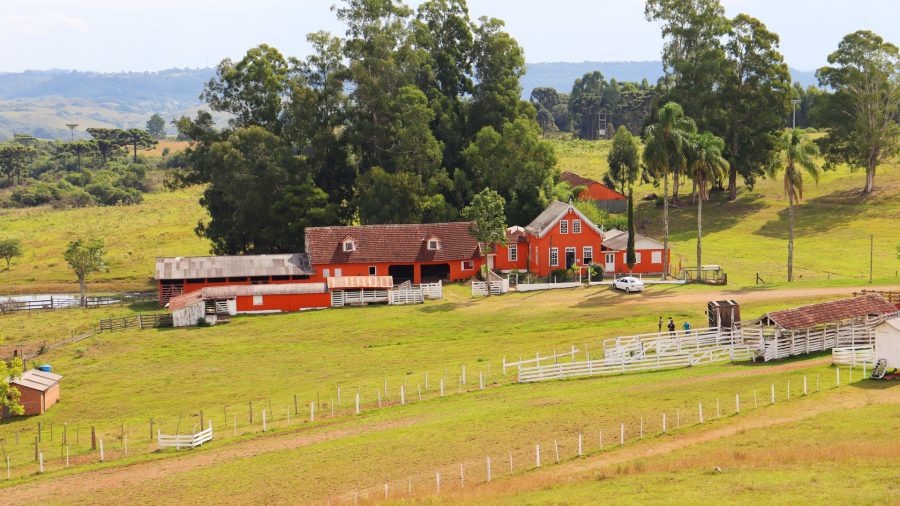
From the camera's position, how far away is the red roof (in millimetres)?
80125

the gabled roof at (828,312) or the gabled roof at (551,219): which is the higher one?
the gabled roof at (551,219)

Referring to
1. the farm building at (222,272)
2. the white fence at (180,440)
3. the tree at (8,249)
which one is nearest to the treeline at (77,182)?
the tree at (8,249)

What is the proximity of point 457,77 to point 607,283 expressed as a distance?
37651 millimetres

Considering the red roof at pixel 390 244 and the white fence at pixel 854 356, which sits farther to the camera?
the red roof at pixel 390 244

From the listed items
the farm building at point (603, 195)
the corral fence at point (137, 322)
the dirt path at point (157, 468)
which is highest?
the farm building at point (603, 195)

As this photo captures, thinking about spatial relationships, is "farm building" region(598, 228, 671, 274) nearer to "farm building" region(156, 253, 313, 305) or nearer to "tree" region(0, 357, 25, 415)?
"farm building" region(156, 253, 313, 305)

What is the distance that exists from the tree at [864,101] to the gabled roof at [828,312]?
54.2 m

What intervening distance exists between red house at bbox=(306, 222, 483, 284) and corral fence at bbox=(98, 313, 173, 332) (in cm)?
1393

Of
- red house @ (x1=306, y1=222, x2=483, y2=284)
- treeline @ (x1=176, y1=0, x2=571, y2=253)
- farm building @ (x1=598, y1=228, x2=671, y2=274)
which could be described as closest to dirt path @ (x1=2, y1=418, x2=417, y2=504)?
red house @ (x1=306, y1=222, x2=483, y2=284)

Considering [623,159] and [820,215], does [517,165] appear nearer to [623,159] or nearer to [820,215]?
[623,159]

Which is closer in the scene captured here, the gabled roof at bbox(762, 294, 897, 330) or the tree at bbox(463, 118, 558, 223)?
the gabled roof at bbox(762, 294, 897, 330)

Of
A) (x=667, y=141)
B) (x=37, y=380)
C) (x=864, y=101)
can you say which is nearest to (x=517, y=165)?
(x=667, y=141)

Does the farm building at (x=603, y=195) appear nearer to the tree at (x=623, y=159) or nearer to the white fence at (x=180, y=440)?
the tree at (x=623, y=159)

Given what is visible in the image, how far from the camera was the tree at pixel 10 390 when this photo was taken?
4594cm
